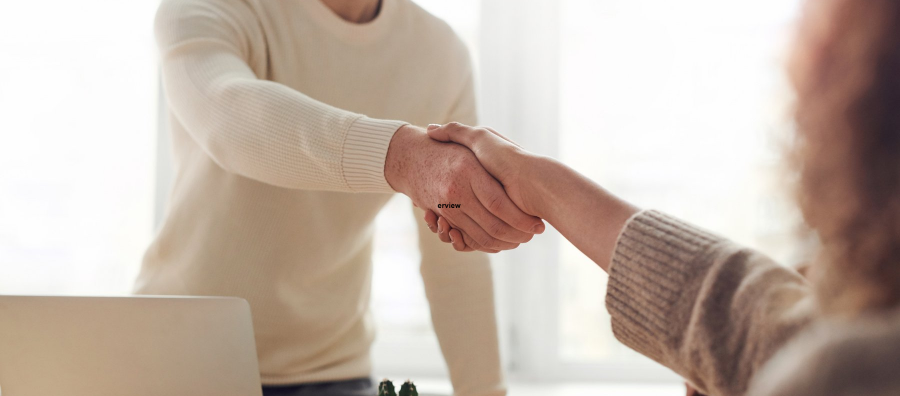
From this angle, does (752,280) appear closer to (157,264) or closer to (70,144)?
(157,264)

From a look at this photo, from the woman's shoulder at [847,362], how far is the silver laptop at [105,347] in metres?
0.68

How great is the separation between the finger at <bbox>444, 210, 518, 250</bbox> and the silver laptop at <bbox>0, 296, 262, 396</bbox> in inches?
15.4

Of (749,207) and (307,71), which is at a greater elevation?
(307,71)

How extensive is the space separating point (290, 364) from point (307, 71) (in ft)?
1.85

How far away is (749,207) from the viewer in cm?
196

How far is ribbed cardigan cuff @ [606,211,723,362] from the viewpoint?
61 cm

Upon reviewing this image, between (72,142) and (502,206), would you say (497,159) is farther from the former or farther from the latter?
(72,142)

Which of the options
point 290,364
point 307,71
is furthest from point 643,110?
point 290,364

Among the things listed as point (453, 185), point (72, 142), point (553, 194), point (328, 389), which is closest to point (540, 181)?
point (553, 194)

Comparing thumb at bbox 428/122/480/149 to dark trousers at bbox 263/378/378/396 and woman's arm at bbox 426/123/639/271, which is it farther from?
dark trousers at bbox 263/378/378/396

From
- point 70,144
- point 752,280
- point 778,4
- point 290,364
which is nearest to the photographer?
point 752,280

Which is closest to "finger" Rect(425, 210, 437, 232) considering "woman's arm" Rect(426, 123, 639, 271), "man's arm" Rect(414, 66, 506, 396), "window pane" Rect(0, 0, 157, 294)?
"woman's arm" Rect(426, 123, 639, 271)

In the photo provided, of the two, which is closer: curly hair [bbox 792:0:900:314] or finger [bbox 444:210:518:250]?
curly hair [bbox 792:0:900:314]

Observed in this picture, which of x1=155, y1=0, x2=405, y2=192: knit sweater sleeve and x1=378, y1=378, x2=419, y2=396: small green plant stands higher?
x1=155, y1=0, x2=405, y2=192: knit sweater sleeve
